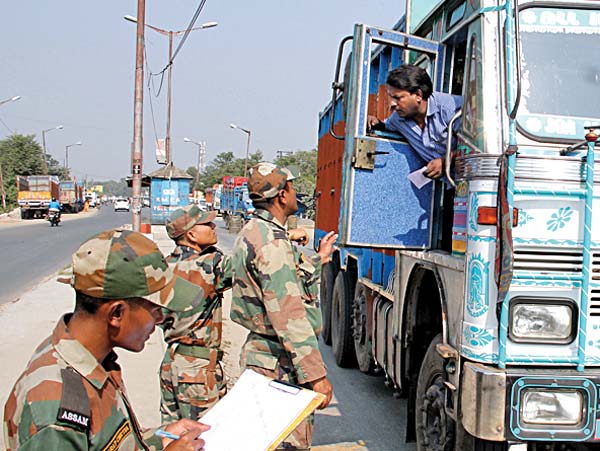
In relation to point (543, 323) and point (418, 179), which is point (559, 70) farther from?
point (543, 323)

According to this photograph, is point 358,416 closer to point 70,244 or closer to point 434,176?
point 434,176

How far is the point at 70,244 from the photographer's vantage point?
23047mm

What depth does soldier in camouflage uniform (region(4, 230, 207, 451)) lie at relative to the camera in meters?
1.49

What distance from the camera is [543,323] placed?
307 cm

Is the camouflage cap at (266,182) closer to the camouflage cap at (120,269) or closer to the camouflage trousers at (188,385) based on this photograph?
the camouflage trousers at (188,385)

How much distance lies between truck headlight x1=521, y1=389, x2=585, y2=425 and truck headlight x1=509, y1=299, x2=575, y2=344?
0.80ft

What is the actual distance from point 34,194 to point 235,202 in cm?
Answer: 1936

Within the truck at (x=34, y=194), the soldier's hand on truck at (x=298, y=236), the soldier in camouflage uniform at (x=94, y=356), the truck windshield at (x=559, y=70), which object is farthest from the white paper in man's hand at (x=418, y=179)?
the truck at (x=34, y=194)

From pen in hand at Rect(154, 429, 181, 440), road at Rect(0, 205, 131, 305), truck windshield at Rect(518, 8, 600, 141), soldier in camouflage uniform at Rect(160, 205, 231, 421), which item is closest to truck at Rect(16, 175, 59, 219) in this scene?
road at Rect(0, 205, 131, 305)

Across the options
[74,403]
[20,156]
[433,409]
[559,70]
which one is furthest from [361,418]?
[20,156]

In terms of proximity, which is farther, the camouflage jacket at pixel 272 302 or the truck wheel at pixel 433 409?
the truck wheel at pixel 433 409

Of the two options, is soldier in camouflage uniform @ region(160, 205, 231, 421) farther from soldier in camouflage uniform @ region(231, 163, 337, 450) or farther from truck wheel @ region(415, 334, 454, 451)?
truck wheel @ region(415, 334, 454, 451)

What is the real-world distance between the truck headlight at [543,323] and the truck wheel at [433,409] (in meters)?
0.58

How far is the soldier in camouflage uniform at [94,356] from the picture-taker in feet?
4.90
